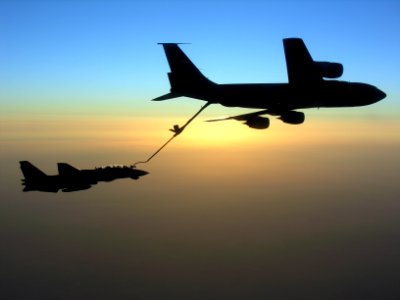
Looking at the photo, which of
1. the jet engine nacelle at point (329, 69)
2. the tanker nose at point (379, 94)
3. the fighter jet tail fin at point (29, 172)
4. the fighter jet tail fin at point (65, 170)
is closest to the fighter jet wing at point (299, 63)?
the jet engine nacelle at point (329, 69)

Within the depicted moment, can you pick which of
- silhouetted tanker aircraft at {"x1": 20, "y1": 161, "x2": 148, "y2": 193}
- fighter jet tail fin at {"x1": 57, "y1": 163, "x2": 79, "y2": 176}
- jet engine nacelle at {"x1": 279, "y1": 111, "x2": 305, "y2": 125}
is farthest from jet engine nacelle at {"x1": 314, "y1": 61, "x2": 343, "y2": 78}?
fighter jet tail fin at {"x1": 57, "y1": 163, "x2": 79, "y2": 176}

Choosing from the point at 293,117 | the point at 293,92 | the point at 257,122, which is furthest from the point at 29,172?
the point at 293,92

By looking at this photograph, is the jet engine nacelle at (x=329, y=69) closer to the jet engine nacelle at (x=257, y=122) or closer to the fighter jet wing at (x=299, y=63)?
the fighter jet wing at (x=299, y=63)

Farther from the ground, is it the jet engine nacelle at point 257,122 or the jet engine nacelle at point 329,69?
the jet engine nacelle at point 329,69

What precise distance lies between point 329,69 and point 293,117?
344cm

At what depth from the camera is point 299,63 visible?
2438cm

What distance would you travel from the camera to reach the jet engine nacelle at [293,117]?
2484cm

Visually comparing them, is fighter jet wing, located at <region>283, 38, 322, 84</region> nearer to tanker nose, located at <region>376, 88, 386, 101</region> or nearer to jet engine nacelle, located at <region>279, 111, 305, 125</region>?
jet engine nacelle, located at <region>279, 111, 305, 125</region>

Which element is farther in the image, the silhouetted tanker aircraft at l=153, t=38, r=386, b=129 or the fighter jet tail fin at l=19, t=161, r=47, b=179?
the fighter jet tail fin at l=19, t=161, r=47, b=179

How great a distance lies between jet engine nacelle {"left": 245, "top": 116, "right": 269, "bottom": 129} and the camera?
2482 centimetres

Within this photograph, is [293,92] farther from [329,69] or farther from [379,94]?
[379,94]

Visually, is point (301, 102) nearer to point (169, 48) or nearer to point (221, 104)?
point (221, 104)

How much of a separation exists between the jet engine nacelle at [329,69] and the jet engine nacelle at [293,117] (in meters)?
2.68

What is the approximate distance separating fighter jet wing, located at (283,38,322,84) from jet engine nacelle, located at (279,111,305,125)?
1.87 m
